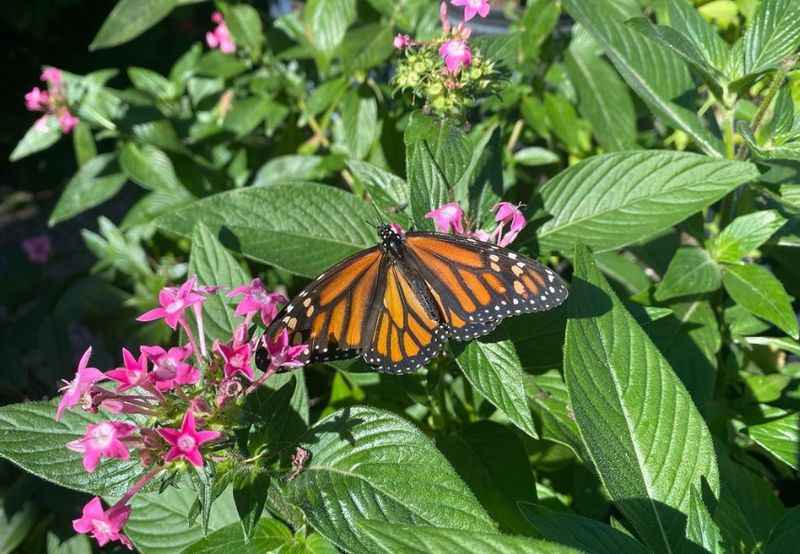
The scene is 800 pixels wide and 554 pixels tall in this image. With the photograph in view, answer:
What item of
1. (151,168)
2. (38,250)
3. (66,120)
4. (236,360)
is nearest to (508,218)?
(236,360)

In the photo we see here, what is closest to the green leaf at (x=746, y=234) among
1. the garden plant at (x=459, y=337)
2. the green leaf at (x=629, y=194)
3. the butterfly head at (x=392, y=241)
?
the garden plant at (x=459, y=337)

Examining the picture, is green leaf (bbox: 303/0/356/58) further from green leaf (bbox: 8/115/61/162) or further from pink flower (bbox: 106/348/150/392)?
pink flower (bbox: 106/348/150/392)

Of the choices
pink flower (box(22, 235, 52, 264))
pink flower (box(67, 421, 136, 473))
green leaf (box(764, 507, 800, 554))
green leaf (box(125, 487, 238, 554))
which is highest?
pink flower (box(67, 421, 136, 473))

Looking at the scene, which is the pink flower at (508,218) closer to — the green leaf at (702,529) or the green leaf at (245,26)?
the green leaf at (702,529)

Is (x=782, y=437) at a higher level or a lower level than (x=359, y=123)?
lower

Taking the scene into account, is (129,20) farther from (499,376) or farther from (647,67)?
(499,376)

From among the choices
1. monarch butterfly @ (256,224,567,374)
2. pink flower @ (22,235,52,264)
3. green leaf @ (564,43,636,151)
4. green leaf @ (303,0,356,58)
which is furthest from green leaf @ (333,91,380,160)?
pink flower @ (22,235,52,264)

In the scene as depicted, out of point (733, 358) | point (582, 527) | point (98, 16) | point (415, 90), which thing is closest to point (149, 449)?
point (582, 527)
